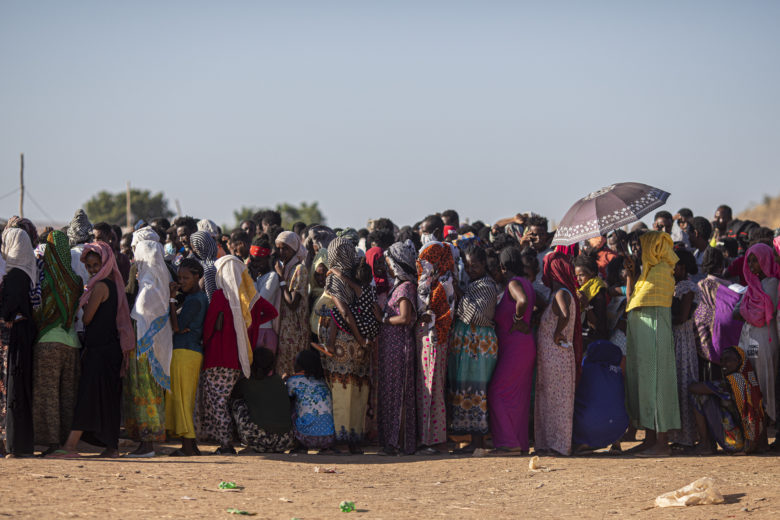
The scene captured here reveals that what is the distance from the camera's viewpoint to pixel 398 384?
940 centimetres

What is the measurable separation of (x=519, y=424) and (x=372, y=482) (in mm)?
2094

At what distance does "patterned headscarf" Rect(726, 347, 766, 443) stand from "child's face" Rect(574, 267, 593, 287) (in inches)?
68.7

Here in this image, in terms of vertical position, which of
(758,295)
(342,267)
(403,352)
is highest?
(342,267)

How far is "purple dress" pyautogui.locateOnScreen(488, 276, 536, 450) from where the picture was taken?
371 inches

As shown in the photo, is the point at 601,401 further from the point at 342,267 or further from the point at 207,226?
the point at 207,226

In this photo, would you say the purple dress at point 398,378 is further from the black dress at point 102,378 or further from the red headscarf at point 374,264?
the black dress at point 102,378

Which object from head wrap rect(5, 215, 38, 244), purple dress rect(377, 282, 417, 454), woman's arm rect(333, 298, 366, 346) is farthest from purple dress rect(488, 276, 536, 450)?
head wrap rect(5, 215, 38, 244)

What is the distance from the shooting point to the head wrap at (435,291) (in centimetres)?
939

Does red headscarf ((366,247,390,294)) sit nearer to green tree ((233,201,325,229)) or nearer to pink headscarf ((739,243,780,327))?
pink headscarf ((739,243,780,327))

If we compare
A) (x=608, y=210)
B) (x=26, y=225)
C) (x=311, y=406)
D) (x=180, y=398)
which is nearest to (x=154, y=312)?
→ (x=180, y=398)

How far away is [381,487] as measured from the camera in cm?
776

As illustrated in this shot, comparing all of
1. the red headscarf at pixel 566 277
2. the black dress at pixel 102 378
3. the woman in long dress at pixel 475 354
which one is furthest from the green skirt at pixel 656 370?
the black dress at pixel 102 378

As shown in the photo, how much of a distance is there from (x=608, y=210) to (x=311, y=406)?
11.6 feet

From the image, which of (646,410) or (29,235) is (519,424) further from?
(29,235)
